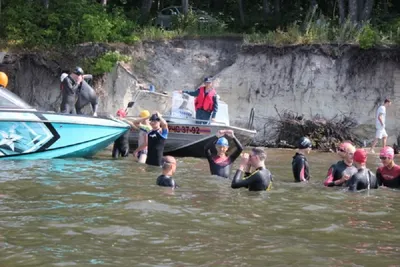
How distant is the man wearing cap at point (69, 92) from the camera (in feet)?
52.3

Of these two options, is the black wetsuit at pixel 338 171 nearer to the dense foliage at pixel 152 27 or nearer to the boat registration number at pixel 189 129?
the boat registration number at pixel 189 129

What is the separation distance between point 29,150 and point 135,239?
289 inches

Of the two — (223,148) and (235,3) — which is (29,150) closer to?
(223,148)

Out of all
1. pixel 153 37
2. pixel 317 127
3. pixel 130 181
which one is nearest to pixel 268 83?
pixel 317 127

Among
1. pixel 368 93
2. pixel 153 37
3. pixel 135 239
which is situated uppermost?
pixel 153 37

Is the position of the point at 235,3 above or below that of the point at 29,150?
above

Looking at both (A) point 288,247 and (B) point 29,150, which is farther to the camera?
(B) point 29,150

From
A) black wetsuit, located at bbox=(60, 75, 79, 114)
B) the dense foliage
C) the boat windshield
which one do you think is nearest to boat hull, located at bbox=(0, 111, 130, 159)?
the boat windshield

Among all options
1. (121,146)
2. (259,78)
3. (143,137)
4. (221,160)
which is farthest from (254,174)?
(259,78)

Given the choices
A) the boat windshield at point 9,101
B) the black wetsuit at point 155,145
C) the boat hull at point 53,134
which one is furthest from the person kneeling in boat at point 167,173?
the boat windshield at point 9,101

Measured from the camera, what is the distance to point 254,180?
10.7 m

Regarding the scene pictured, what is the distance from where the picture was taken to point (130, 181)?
39.2ft

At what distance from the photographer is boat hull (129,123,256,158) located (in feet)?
55.1

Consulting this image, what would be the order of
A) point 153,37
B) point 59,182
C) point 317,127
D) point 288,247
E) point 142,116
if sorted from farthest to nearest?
point 153,37, point 317,127, point 142,116, point 59,182, point 288,247
